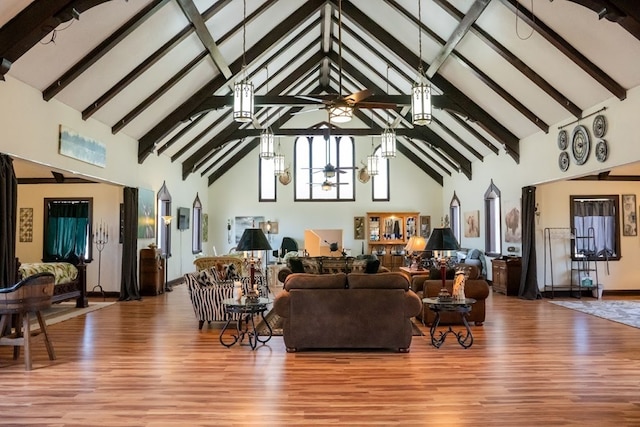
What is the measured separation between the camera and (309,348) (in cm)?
559

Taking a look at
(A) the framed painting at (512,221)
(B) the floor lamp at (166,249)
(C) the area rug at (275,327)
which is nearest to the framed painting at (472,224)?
(A) the framed painting at (512,221)

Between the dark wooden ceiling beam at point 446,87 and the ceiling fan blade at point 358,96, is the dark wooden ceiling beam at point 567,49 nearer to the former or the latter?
the ceiling fan blade at point 358,96

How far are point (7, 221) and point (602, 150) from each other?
8439 millimetres

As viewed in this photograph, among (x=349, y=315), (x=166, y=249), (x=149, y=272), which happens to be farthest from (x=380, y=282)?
(x=166, y=249)

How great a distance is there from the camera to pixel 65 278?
8422 millimetres

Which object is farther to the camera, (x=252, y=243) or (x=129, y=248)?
(x=129, y=248)

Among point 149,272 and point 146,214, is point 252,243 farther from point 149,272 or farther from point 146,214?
point 146,214

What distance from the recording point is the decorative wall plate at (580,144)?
26.1 feet

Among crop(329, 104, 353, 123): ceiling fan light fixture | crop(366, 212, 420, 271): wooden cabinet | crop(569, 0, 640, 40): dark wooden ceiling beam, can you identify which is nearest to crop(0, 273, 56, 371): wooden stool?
crop(329, 104, 353, 123): ceiling fan light fixture

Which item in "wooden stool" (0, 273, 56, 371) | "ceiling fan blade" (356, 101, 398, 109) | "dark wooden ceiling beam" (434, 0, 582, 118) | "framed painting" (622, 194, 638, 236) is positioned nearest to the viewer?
"wooden stool" (0, 273, 56, 371)

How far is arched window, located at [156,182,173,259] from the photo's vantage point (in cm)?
1181

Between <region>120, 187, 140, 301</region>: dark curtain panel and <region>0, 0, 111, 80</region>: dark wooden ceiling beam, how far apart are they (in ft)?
15.8

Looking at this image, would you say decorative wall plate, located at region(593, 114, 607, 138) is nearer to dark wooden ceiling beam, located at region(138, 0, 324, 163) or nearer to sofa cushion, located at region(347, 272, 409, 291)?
sofa cushion, located at region(347, 272, 409, 291)

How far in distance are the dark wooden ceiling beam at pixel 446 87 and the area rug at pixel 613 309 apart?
329 cm
